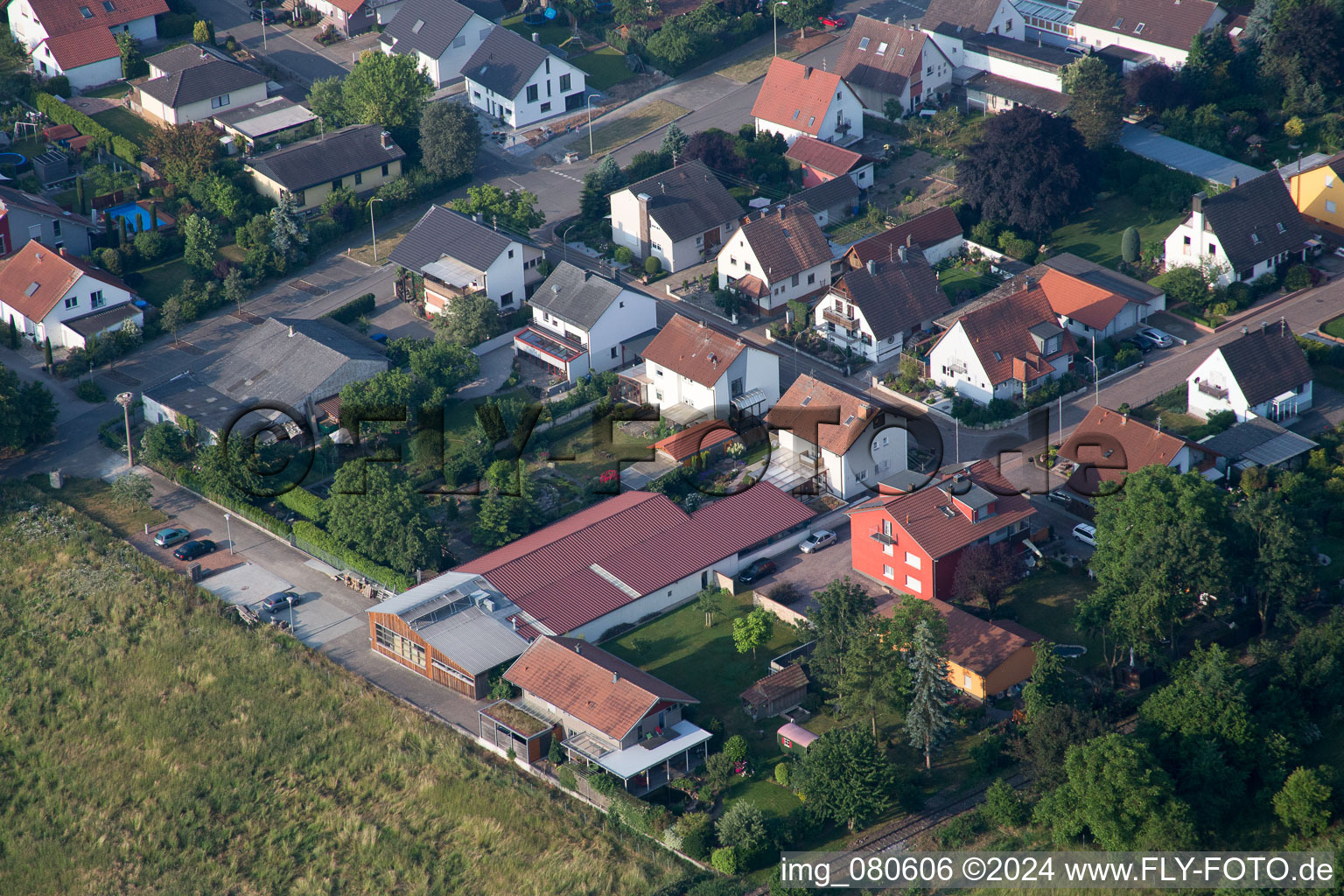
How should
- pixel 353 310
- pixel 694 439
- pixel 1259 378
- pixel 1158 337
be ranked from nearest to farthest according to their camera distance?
pixel 1259 378 → pixel 694 439 → pixel 1158 337 → pixel 353 310

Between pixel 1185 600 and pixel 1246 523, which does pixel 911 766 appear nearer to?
pixel 1185 600

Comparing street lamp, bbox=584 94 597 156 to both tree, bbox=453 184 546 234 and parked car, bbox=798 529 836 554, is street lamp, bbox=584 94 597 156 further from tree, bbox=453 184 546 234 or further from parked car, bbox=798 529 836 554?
parked car, bbox=798 529 836 554

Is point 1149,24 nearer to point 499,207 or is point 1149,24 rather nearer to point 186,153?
point 499,207

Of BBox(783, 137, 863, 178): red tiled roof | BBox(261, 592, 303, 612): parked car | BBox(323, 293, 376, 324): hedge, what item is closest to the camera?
BBox(261, 592, 303, 612): parked car

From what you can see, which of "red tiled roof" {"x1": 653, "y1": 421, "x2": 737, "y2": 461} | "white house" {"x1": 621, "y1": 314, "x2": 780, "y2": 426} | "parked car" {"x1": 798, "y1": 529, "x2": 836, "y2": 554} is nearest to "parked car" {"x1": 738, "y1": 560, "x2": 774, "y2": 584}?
"parked car" {"x1": 798, "y1": 529, "x2": 836, "y2": 554}

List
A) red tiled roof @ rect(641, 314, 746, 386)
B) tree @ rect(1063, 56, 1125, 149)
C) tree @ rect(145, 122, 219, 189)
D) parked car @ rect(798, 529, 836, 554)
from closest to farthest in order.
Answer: parked car @ rect(798, 529, 836, 554) < red tiled roof @ rect(641, 314, 746, 386) < tree @ rect(1063, 56, 1125, 149) < tree @ rect(145, 122, 219, 189)

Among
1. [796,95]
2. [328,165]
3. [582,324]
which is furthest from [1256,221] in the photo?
[328,165]

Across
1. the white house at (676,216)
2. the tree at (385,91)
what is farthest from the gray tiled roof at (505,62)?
the white house at (676,216)
